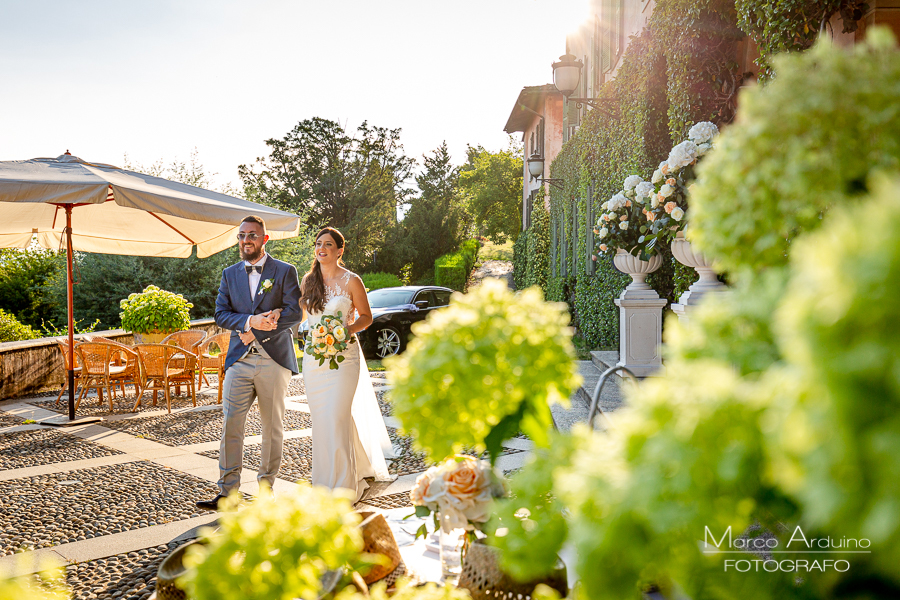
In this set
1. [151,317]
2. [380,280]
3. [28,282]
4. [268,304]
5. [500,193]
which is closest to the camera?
[268,304]

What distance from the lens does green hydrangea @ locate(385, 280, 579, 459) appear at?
100cm

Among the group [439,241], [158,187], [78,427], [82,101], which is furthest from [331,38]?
[439,241]

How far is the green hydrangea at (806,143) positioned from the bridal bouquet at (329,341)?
12.1 ft

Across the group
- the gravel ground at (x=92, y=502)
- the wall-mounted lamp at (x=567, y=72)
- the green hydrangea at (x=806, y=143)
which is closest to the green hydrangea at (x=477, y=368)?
the green hydrangea at (x=806, y=143)

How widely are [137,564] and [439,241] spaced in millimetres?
36482

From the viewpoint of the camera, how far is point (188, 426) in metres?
7.10

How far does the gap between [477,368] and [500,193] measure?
38.0 meters

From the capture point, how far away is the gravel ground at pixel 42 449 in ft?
18.4

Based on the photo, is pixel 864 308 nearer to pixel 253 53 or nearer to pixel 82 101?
pixel 253 53

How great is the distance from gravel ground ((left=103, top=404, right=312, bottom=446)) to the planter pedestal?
3.87 meters

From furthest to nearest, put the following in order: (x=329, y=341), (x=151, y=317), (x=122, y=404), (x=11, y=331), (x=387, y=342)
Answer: (x=387, y=342) < (x=11, y=331) < (x=151, y=317) < (x=122, y=404) < (x=329, y=341)

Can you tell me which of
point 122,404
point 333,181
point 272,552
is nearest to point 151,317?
point 122,404

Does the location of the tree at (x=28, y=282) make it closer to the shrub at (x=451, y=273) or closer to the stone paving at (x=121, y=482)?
the stone paving at (x=121, y=482)

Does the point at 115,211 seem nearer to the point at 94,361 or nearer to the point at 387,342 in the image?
the point at 94,361
